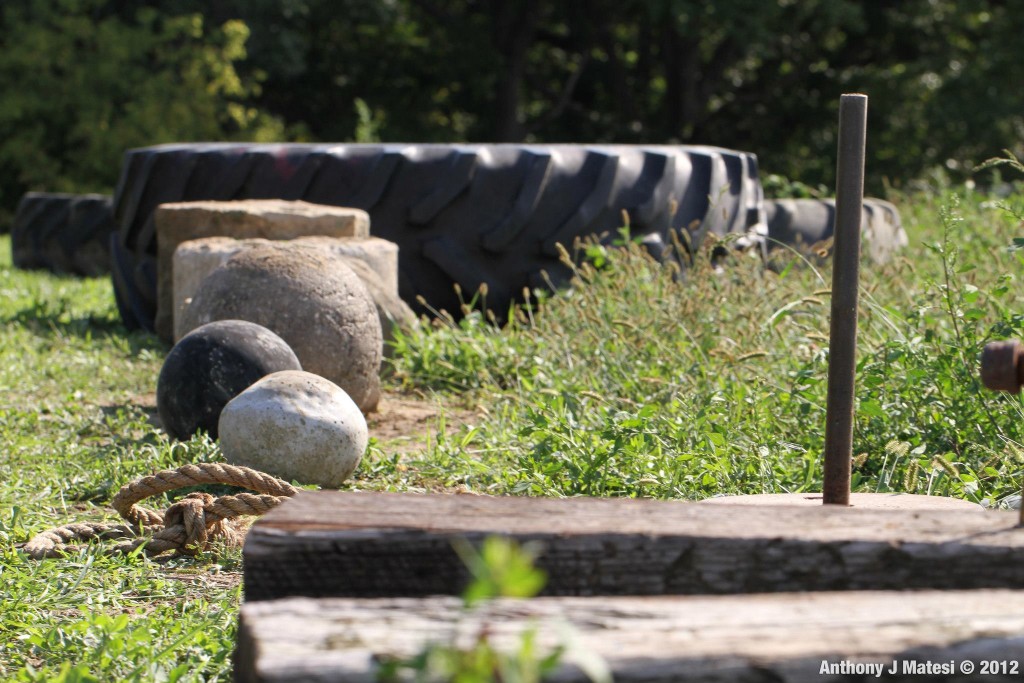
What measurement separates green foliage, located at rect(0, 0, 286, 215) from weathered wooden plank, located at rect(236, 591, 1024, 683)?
15409 millimetres

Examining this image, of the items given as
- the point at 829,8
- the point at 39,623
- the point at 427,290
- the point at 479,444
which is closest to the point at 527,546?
the point at 39,623

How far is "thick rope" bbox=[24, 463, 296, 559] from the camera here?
2.98 m

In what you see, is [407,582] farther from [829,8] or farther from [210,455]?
[829,8]

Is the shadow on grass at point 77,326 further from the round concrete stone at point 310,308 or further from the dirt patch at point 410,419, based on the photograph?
the dirt patch at point 410,419

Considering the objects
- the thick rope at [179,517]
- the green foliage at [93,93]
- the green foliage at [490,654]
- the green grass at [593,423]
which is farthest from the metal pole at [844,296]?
the green foliage at [93,93]

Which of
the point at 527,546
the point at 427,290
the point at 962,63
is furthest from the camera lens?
the point at 962,63

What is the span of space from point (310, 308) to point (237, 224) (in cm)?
150

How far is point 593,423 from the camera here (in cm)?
375

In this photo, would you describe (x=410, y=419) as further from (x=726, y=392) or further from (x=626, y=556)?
(x=626, y=556)

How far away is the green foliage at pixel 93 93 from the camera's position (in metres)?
15.9

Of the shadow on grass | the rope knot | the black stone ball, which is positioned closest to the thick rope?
the rope knot

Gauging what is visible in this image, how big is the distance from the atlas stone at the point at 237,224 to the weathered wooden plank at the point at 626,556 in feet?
14.4

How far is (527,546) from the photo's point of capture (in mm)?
1517

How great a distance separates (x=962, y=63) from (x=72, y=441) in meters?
17.1
